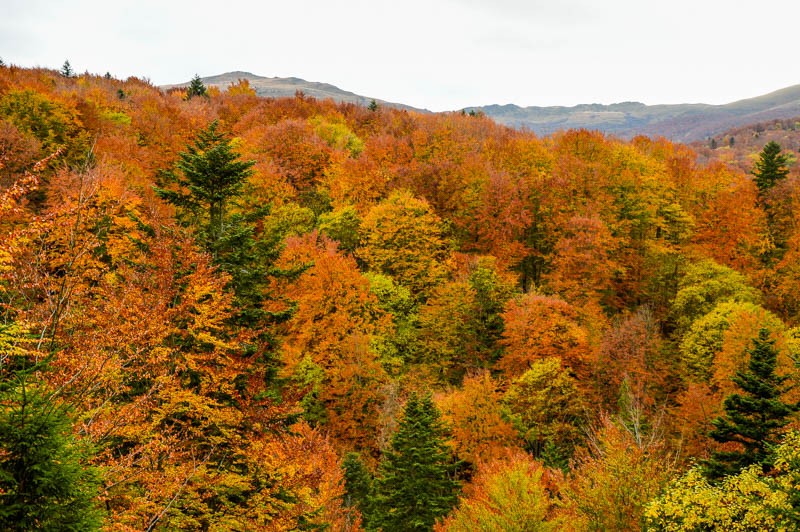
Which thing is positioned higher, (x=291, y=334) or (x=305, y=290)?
(x=305, y=290)

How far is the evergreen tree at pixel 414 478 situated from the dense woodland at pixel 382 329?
5.7 inches

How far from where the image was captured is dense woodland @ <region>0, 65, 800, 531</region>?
11.1 m

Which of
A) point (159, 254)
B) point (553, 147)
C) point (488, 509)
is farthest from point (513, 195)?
point (159, 254)

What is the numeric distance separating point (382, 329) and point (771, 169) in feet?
126

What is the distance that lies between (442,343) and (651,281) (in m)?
22.7

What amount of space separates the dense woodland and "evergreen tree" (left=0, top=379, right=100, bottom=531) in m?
0.03

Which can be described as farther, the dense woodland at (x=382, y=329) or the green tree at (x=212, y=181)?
the green tree at (x=212, y=181)

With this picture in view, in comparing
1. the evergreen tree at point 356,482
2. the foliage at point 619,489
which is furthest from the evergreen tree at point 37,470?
the evergreen tree at point 356,482

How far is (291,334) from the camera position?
115ft

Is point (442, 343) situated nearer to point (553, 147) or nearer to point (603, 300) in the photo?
point (603, 300)

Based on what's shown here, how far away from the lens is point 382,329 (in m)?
36.2

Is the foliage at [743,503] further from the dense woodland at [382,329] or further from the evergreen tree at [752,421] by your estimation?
the evergreen tree at [752,421]

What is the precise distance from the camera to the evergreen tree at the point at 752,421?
53.8 ft

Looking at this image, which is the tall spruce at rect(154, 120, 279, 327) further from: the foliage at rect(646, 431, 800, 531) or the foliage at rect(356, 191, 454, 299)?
the foliage at rect(356, 191, 454, 299)
